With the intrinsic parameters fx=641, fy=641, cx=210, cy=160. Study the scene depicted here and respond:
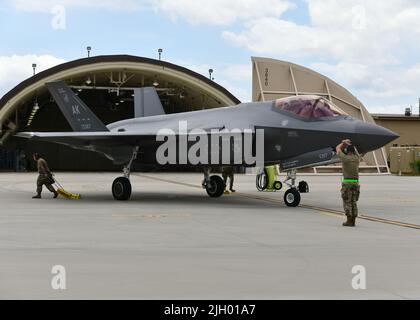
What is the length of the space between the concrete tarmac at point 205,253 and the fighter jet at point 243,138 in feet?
5.77

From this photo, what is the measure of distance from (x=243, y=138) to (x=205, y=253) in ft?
27.7

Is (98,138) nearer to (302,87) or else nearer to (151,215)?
(151,215)

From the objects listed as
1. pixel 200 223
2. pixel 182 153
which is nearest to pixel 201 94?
pixel 182 153

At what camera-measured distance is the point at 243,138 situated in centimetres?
1684

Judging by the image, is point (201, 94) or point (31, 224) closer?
point (31, 224)

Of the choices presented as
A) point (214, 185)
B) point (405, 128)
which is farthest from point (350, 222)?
point (405, 128)

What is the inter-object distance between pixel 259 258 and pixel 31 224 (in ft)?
17.9

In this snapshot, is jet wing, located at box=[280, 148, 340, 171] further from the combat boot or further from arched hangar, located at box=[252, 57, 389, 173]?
arched hangar, located at box=[252, 57, 389, 173]

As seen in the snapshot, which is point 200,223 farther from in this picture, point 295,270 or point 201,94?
point 201,94

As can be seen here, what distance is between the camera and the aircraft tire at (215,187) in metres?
20.7

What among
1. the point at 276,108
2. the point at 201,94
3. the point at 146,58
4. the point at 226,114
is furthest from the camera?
the point at 201,94

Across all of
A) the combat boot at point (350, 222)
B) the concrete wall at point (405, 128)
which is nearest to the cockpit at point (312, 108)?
the combat boot at point (350, 222)

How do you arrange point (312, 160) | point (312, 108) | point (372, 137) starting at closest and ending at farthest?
point (372, 137) → point (312, 160) → point (312, 108)

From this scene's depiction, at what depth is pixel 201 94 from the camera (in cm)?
4734
